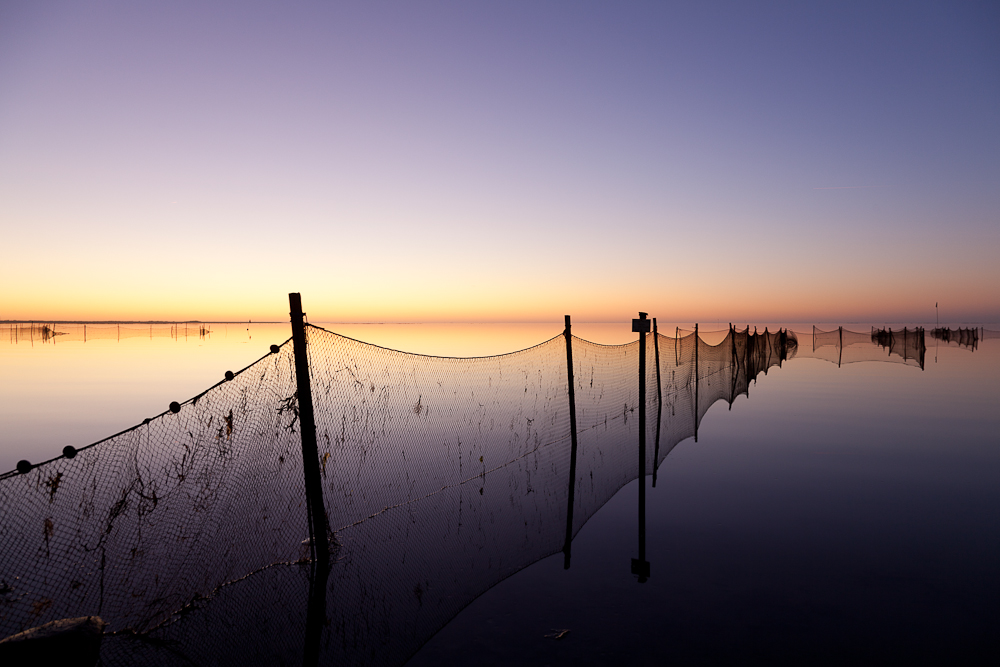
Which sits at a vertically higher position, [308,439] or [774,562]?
[308,439]

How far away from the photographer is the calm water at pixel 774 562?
5.10 meters

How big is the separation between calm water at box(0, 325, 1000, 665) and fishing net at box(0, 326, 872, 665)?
1.69 ft

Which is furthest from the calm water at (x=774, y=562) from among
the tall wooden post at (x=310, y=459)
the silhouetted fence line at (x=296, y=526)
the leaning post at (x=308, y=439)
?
the leaning post at (x=308, y=439)

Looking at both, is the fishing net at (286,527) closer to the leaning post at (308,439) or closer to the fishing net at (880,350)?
the leaning post at (308,439)

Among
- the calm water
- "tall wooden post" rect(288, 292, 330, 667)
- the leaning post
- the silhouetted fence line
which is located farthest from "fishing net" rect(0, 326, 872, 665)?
the calm water

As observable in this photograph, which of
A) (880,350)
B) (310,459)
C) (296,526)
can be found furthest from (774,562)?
(880,350)

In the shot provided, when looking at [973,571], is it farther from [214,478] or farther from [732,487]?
[214,478]

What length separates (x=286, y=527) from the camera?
27.6ft

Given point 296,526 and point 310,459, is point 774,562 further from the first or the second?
point 296,526

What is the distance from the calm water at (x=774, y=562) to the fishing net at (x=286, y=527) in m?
0.51

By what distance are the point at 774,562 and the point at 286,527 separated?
6.62 m

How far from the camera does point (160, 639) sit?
5281 millimetres

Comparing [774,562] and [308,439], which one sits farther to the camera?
[774,562]

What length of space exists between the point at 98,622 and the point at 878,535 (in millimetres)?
8992
